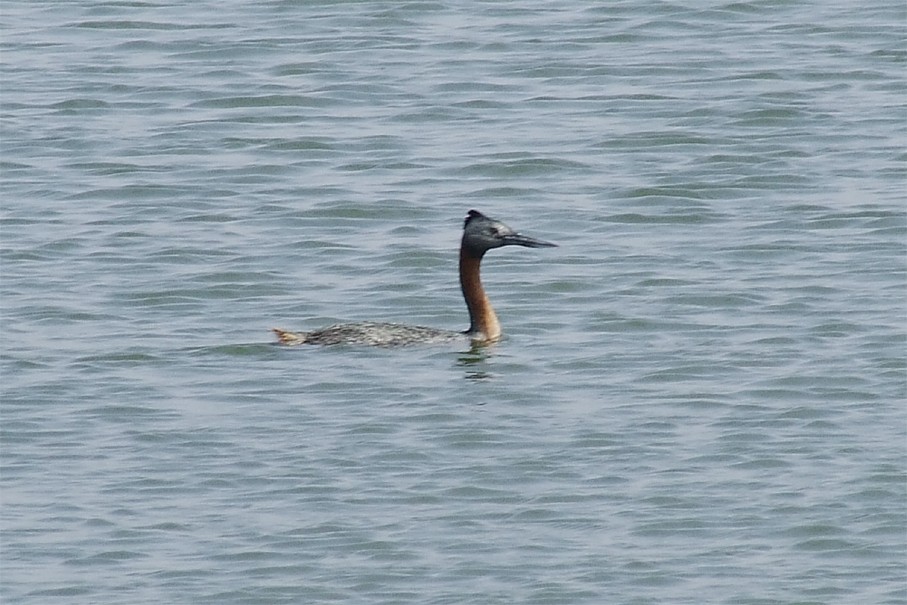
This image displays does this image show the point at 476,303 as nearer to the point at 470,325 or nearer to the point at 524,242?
the point at 470,325

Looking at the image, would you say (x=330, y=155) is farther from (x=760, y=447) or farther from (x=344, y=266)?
(x=760, y=447)

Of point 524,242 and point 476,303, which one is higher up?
point 524,242

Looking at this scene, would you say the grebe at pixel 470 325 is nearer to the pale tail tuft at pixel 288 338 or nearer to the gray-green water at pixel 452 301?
the pale tail tuft at pixel 288 338

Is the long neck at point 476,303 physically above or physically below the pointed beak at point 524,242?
below

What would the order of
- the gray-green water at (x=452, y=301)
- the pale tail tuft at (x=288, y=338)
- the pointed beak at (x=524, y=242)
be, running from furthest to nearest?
the pointed beak at (x=524, y=242), the pale tail tuft at (x=288, y=338), the gray-green water at (x=452, y=301)

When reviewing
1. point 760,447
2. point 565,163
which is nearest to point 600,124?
point 565,163

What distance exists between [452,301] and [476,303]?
1141 mm

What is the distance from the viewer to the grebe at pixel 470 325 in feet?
42.3

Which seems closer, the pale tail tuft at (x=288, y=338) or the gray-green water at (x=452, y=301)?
the gray-green water at (x=452, y=301)

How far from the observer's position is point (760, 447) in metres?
10.9

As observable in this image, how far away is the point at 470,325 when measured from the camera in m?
13.6

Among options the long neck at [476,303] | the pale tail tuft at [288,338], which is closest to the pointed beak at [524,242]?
the long neck at [476,303]

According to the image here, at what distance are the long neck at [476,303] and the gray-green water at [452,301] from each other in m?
0.19

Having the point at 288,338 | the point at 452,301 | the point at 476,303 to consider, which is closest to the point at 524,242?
the point at 476,303
